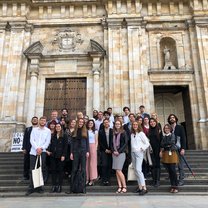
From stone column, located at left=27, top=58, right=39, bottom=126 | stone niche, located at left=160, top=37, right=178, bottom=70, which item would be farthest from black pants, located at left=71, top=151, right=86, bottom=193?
stone niche, located at left=160, top=37, right=178, bottom=70

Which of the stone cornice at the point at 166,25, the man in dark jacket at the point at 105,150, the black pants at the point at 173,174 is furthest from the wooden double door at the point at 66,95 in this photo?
the black pants at the point at 173,174

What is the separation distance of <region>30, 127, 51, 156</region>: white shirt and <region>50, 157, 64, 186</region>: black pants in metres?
0.41

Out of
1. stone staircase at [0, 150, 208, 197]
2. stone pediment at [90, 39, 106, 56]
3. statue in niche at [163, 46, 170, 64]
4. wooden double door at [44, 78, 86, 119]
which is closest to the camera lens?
stone staircase at [0, 150, 208, 197]

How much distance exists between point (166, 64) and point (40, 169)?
942 cm

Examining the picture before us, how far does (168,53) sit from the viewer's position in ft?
43.4

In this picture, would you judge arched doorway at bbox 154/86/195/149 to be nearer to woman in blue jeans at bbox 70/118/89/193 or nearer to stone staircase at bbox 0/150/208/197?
stone staircase at bbox 0/150/208/197

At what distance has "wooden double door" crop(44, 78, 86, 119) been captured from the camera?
41.8 feet

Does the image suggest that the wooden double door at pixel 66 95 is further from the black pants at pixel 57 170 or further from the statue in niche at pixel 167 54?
the black pants at pixel 57 170

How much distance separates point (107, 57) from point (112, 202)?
9.17 m

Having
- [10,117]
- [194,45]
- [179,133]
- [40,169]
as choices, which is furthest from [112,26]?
[40,169]

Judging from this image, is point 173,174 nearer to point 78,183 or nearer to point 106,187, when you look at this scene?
point 106,187

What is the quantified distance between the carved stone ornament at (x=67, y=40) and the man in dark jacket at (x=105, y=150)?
7934mm

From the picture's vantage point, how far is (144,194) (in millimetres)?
5828

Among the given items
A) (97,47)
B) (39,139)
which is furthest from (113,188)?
(97,47)
